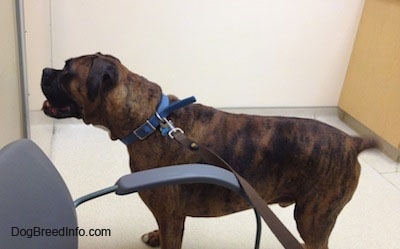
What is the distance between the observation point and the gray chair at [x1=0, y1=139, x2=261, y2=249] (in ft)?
2.00

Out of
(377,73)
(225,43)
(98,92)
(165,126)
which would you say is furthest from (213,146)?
(377,73)

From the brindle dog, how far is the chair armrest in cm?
32

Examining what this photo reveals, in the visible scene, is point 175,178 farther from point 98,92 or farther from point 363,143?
point 363,143

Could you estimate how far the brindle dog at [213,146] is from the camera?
116 centimetres

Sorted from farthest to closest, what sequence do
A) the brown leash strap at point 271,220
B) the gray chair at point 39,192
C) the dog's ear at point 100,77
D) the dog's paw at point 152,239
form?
the dog's paw at point 152,239, the dog's ear at point 100,77, the brown leash strap at point 271,220, the gray chair at point 39,192

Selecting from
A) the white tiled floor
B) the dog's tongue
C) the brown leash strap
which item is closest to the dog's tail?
the white tiled floor

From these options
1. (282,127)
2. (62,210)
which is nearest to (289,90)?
(282,127)

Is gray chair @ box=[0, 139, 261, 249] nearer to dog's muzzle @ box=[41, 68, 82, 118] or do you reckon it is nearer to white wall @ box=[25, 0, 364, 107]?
dog's muzzle @ box=[41, 68, 82, 118]

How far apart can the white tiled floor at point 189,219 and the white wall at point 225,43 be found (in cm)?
53

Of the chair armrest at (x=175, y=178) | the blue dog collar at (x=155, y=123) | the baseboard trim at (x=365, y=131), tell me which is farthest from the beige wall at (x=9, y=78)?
the baseboard trim at (x=365, y=131)

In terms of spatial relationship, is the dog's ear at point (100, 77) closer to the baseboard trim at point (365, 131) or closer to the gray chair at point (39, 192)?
the gray chair at point (39, 192)

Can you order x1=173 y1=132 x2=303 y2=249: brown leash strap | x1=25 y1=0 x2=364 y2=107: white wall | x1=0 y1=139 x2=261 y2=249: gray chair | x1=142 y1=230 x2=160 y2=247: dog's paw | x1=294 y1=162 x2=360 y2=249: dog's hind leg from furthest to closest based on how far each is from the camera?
1. x1=25 y1=0 x2=364 y2=107: white wall
2. x1=142 y1=230 x2=160 y2=247: dog's paw
3. x1=294 y1=162 x2=360 y2=249: dog's hind leg
4. x1=173 y1=132 x2=303 y2=249: brown leash strap
5. x1=0 y1=139 x2=261 y2=249: gray chair

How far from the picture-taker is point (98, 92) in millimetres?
1131

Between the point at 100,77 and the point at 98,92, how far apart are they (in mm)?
42
